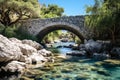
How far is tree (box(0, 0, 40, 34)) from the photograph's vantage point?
3059 cm

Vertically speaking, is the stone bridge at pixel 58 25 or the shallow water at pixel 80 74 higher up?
the stone bridge at pixel 58 25

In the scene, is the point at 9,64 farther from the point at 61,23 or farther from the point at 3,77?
the point at 61,23

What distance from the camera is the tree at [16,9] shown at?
30594mm

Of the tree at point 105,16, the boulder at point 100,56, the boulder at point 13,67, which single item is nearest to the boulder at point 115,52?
the boulder at point 100,56

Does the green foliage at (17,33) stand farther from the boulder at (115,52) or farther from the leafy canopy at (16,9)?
the boulder at (115,52)

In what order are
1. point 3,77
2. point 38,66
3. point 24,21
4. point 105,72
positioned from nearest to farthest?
point 3,77 → point 105,72 → point 38,66 → point 24,21

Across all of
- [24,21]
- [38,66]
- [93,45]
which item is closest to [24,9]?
[24,21]

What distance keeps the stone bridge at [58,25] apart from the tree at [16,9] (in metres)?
1.32

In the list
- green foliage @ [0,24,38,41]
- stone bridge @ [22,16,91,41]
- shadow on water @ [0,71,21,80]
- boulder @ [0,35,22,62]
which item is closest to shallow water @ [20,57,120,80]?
shadow on water @ [0,71,21,80]

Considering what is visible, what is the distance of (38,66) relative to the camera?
54.4ft

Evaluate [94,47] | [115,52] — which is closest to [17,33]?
[94,47]

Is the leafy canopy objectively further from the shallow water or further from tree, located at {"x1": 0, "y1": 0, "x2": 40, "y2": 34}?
the shallow water

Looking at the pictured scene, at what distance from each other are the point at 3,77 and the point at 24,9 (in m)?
19.9

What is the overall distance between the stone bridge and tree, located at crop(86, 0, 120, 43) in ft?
12.1
